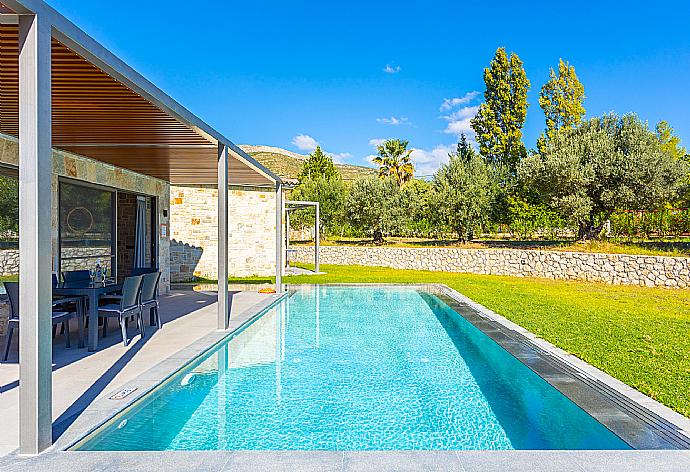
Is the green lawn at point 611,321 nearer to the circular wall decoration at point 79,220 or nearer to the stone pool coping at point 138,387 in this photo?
the stone pool coping at point 138,387

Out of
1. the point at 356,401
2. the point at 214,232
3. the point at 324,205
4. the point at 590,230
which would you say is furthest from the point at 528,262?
the point at 324,205

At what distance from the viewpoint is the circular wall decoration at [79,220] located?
8.83 meters

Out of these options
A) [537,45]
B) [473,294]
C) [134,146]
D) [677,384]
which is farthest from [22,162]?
[537,45]

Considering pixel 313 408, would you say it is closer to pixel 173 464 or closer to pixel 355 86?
pixel 173 464

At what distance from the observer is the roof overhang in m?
3.64

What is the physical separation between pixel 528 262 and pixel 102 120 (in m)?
15.5

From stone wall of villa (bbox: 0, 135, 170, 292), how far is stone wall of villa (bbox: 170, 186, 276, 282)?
238cm

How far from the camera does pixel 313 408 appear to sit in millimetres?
4898

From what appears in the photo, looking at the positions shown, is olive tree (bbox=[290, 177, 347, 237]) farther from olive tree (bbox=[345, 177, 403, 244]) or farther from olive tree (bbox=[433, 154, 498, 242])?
olive tree (bbox=[433, 154, 498, 242])

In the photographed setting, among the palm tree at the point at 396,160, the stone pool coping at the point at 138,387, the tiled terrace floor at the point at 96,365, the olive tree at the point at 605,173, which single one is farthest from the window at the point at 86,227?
the palm tree at the point at 396,160

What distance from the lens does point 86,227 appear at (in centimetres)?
939

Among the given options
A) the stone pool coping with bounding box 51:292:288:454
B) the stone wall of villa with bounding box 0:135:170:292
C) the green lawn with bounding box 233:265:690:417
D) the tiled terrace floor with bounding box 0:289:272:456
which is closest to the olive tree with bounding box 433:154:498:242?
the green lawn with bounding box 233:265:690:417

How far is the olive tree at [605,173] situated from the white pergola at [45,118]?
591 inches

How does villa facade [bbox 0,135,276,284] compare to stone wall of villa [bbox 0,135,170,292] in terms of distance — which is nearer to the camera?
stone wall of villa [bbox 0,135,170,292]
